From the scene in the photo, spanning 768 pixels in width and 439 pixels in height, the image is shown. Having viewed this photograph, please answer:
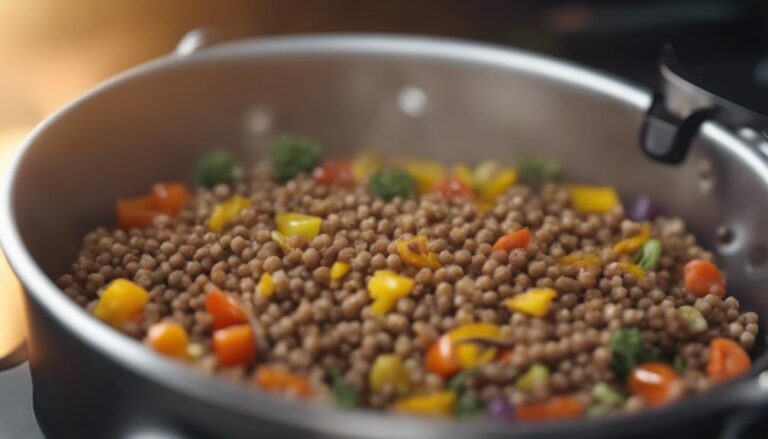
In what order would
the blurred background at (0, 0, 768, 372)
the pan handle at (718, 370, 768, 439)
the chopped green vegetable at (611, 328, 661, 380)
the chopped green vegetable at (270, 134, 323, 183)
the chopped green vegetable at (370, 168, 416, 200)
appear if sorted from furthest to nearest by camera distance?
the blurred background at (0, 0, 768, 372), the chopped green vegetable at (270, 134, 323, 183), the chopped green vegetable at (370, 168, 416, 200), the chopped green vegetable at (611, 328, 661, 380), the pan handle at (718, 370, 768, 439)

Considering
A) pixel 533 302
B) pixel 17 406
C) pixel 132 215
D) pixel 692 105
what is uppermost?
pixel 692 105

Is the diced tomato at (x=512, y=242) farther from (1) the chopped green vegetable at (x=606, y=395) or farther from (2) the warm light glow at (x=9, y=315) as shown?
(2) the warm light glow at (x=9, y=315)

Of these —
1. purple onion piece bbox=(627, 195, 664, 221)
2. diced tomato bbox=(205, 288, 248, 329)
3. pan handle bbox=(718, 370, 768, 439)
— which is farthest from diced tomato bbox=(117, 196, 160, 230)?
pan handle bbox=(718, 370, 768, 439)

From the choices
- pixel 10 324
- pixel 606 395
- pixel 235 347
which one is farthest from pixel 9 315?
pixel 606 395

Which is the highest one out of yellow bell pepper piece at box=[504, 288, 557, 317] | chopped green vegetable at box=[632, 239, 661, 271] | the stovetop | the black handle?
the black handle

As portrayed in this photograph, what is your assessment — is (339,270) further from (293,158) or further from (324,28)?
(324,28)

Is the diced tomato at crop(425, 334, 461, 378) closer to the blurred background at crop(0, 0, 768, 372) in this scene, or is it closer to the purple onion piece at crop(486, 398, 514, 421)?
the purple onion piece at crop(486, 398, 514, 421)
